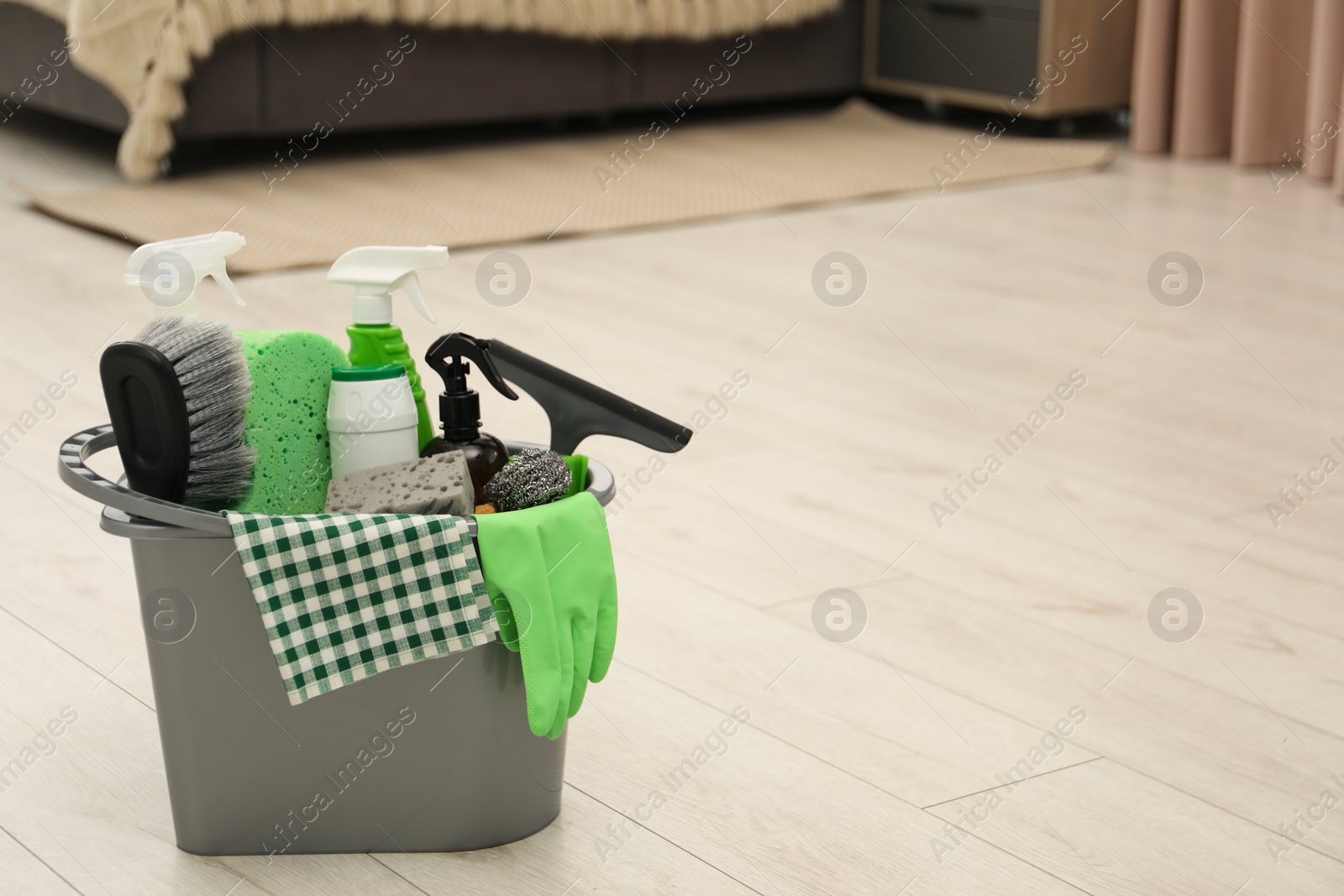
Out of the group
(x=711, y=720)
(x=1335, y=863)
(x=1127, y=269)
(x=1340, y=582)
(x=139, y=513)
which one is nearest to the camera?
(x=139, y=513)

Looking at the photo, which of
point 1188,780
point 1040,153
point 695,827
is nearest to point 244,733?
point 695,827

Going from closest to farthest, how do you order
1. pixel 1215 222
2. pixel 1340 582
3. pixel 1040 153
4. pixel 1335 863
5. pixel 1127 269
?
pixel 1335 863
pixel 1340 582
pixel 1127 269
pixel 1215 222
pixel 1040 153

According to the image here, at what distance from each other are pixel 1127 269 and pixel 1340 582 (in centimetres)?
117

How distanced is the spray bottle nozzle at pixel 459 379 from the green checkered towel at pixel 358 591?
3.6 inches

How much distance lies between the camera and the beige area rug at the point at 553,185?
2.47 meters

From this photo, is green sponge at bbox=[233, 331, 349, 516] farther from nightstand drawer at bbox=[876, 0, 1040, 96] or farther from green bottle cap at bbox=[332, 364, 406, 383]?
nightstand drawer at bbox=[876, 0, 1040, 96]

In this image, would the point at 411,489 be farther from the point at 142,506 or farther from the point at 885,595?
the point at 885,595

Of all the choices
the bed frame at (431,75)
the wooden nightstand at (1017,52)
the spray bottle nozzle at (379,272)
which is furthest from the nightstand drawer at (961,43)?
the spray bottle nozzle at (379,272)


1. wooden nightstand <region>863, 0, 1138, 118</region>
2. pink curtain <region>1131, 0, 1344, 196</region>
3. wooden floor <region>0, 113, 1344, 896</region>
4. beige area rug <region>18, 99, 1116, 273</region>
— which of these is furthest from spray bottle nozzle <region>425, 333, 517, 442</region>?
wooden nightstand <region>863, 0, 1138, 118</region>

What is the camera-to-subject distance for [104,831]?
0.86 meters

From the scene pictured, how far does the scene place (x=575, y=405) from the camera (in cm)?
83

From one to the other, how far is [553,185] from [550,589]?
2.19 meters

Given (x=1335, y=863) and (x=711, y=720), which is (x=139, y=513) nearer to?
(x=711, y=720)

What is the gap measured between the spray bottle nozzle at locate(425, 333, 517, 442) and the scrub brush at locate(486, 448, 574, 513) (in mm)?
44
